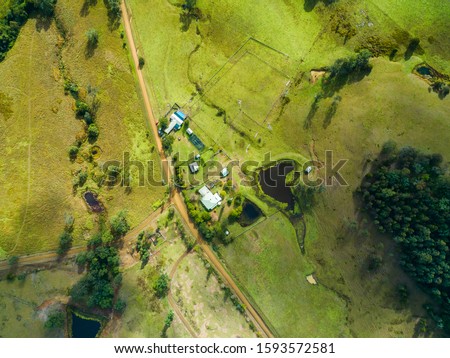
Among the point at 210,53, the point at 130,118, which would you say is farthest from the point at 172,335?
the point at 210,53

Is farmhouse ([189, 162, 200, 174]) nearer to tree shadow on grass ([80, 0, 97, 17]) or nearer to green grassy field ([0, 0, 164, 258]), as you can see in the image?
green grassy field ([0, 0, 164, 258])

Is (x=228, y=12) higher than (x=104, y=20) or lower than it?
higher

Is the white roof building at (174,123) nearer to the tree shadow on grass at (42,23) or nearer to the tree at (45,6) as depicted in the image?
the tree shadow on grass at (42,23)

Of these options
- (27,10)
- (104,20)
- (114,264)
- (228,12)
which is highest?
(228,12)

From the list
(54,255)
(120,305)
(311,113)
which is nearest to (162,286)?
(120,305)

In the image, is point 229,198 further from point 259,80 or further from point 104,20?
point 104,20

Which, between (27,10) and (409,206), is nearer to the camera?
(409,206)
